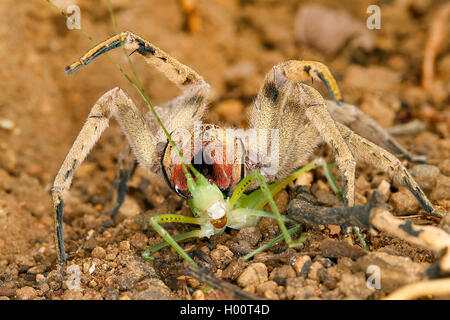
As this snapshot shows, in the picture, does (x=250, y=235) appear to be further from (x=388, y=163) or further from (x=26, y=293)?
(x=26, y=293)

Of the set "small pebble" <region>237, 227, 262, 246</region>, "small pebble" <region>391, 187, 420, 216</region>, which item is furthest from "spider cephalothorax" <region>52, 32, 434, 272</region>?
"small pebble" <region>237, 227, 262, 246</region>

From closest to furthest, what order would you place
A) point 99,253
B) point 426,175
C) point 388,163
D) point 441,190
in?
1. point 388,163
2. point 99,253
3. point 441,190
4. point 426,175

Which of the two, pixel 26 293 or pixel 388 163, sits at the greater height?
pixel 388 163

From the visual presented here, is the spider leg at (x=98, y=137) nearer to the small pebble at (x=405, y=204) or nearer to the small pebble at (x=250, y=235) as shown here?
the small pebble at (x=250, y=235)

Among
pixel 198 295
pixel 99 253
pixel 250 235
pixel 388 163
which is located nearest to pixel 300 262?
pixel 250 235

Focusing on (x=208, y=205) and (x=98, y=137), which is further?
(x=98, y=137)

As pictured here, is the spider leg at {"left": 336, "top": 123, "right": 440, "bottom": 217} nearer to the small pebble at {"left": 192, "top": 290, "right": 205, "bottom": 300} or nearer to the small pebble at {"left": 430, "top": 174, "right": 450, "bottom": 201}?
the small pebble at {"left": 430, "top": 174, "right": 450, "bottom": 201}
